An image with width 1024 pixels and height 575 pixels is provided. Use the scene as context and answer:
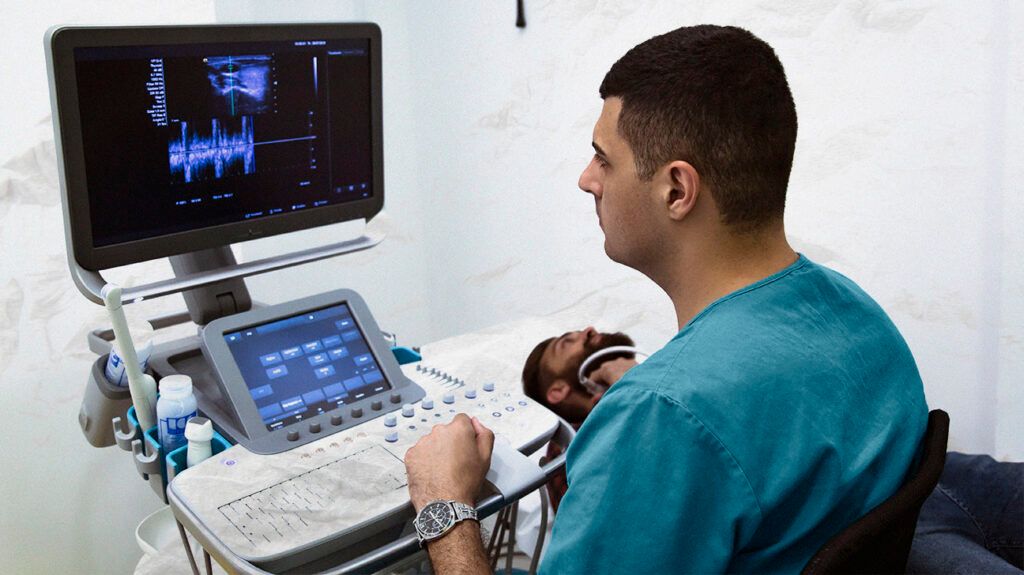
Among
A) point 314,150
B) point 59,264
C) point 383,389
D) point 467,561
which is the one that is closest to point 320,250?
point 314,150

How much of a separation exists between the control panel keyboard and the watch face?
0.19 ft

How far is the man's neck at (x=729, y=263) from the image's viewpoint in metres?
1.07

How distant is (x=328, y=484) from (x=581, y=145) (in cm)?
148

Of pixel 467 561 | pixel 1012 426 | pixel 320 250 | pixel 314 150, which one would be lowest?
pixel 1012 426

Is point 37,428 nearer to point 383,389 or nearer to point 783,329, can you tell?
point 383,389

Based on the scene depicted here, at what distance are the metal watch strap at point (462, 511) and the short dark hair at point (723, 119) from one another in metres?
0.48

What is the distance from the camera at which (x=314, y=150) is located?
Result: 153 cm

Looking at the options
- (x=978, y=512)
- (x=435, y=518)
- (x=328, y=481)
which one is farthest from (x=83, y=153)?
(x=978, y=512)

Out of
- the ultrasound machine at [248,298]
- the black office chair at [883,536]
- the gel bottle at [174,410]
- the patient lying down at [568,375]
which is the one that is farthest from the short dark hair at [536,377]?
the black office chair at [883,536]

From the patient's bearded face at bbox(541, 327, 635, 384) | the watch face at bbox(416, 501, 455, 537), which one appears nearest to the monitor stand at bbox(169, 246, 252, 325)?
the watch face at bbox(416, 501, 455, 537)

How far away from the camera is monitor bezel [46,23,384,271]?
1195mm

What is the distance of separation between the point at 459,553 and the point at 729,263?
490 mm

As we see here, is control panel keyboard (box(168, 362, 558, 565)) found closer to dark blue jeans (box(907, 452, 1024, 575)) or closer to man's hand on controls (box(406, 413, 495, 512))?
man's hand on controls (box(406, 413, 495, 512))

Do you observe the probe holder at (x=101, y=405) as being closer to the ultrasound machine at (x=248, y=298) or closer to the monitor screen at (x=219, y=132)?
Result: the ultrasound machine at (x=248, y=298)
